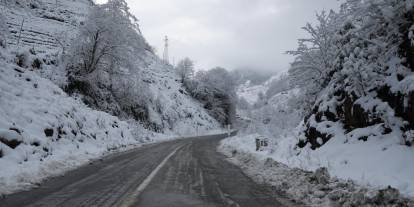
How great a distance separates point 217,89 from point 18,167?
214 feet

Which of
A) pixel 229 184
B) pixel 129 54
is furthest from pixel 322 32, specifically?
pixel 129 54

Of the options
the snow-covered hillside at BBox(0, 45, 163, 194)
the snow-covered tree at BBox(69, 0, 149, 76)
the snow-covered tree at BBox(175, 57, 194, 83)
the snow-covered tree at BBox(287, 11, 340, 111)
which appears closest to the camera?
the snow-covered hillside at BBox(0, 45, 163, 194)

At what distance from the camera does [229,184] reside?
27.4ft

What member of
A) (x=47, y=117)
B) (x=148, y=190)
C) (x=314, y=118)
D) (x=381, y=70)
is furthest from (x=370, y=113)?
(x=47, y=117)

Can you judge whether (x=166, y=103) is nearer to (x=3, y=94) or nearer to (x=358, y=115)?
(x=3, y=94)

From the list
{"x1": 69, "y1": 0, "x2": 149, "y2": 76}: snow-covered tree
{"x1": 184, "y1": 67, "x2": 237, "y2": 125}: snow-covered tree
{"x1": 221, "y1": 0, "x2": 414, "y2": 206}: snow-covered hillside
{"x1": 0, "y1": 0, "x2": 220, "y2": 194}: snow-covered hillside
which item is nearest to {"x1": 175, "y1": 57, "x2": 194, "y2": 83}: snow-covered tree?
{"x1": 184, "y1": 67, "x2": 237, "y2": 125}: snow-covered tree

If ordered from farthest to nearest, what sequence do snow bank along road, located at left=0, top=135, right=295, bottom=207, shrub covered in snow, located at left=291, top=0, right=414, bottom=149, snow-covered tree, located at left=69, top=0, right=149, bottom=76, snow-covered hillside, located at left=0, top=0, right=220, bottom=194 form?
snow-covered tree, located at left=69, top=0, right=149, bottom=76 → snow-covered hillside, located at left=0, top=0, right=220, bottom=194 → shrub covered in snow, located at left=291, top=0, right=414, bottom=149 → snow bank along road, located at left=0, top=135, right=295, bottom=207

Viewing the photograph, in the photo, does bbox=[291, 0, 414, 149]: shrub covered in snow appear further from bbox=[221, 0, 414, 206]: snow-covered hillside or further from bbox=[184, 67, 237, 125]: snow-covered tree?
bbox=[184, 67, 237, 125]: snow-covered tree

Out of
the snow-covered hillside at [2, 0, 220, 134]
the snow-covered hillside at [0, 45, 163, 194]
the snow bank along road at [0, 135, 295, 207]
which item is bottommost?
the snow bank along road at [0, 135, 295, 207]

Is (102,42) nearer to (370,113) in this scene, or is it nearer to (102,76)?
(102,76)

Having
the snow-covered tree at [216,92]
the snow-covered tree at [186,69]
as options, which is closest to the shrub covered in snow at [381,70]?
the snow-covered tree at [216,92]

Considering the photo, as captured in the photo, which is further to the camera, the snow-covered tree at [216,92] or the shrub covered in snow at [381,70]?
the snow-covered tree at [216,92]

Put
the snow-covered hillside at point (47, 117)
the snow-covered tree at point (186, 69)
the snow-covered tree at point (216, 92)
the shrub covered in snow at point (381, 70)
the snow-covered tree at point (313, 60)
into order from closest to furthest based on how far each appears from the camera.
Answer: the shrub covered in snow at point (381, 70), the snow-covered hillside at point (47, 117), the snow-covered tree at point (313, 60), the snow-covered tree at point (216, 92), the snow-covered tree at point (186, 69)

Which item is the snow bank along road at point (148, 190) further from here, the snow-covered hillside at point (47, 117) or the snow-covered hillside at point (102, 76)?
the snow-covered hillside at point (102, 76)
